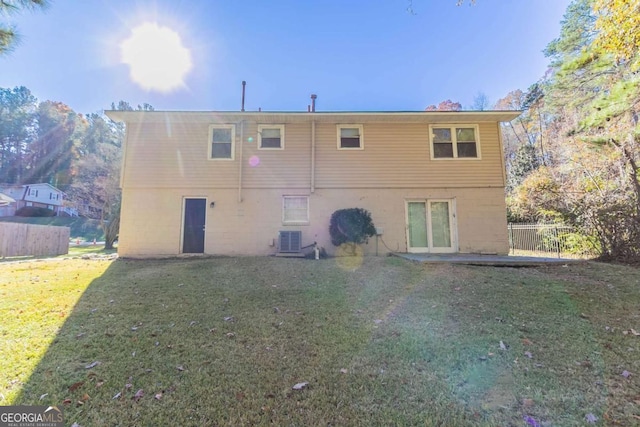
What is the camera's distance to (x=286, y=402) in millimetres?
2211

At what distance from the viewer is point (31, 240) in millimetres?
14438

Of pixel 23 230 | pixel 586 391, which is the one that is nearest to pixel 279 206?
pixel 586 391

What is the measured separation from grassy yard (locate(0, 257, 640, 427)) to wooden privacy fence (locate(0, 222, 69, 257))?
36.6 ft

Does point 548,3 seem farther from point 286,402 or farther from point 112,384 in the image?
point 112,384

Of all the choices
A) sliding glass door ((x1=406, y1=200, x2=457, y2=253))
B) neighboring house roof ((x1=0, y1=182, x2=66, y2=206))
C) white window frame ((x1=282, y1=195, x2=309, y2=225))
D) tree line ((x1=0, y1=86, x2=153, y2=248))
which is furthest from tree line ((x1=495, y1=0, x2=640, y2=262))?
neighboring house roof ((x1=0, y1=182, x2=66, y2=206))

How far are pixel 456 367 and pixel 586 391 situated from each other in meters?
0.92

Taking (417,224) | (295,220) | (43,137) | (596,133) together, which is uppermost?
(43,137)

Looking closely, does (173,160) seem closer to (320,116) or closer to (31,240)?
(320,116)

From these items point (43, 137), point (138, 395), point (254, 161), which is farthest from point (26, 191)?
point (138, 395)

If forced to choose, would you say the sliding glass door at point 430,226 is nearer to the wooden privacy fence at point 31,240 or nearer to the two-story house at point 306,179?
the two-story house at point 306,179

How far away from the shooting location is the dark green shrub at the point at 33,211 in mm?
32625

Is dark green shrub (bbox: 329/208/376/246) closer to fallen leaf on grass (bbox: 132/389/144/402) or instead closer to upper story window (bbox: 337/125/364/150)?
upper story window (bbox: 337/125/364/150)

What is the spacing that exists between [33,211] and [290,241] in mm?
40065

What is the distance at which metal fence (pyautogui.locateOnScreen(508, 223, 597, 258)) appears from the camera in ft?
29.5
